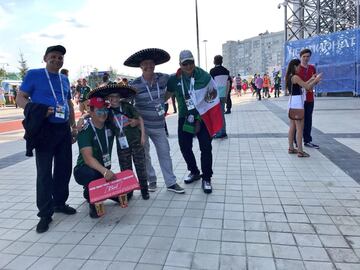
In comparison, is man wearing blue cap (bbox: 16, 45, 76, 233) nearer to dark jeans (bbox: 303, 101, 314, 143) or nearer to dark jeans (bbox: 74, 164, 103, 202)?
dark jeans (bbox: 74, 164, 103, 202)

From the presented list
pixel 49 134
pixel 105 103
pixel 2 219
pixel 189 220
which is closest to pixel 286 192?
pixel 189 220

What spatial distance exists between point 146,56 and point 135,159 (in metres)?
1.25

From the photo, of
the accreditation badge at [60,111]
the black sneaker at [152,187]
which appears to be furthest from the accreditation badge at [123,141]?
the black sneaker at [152,187]

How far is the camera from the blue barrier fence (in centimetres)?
1619

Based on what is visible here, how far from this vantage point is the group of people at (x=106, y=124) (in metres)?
3.29

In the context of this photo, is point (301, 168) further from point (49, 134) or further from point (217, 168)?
point (49, 134)

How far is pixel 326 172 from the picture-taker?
4.74m

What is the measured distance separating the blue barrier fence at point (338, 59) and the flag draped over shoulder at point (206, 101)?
14760mm

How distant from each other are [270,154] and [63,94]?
3.94 m

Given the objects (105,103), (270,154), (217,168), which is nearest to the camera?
(105,103)

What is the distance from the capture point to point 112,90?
3.63 meters

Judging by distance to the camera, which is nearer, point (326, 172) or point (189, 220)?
point (189, 220)

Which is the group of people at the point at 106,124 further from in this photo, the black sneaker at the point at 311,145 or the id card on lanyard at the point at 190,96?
the black sneaker at the point at 311,145

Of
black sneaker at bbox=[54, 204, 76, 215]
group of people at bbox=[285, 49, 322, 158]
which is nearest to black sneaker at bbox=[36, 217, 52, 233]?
black sneaker at bbox=[54, 204, 76, 215]
